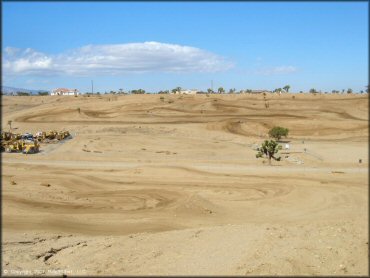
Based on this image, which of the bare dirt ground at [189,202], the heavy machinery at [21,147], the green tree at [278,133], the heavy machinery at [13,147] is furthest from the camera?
the green tree at [278,133]

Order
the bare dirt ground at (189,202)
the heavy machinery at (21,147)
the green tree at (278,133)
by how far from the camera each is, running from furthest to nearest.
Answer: the green tree at (278,133) → the heavy machinery at (21,147) → the bare dirt ground at (189,202)

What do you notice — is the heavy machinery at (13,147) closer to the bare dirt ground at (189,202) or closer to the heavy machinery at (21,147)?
the heavy machinery at (21,147)

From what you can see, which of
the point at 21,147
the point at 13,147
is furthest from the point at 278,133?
the point at 13,147

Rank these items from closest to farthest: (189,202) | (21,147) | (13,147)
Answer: (189,202) < (21,147) < (13,147)

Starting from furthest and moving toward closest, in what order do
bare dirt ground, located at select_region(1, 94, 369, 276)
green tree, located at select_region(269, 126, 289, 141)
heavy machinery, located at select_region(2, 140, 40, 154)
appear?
green tree, located at select_region(269, 126, 289, 141), heavy machinery, located at select_region(2, 140, 40, 154), bare dirt ground, located at select_region(1, 94, 369, 276)

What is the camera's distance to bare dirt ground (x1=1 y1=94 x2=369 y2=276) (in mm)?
9250

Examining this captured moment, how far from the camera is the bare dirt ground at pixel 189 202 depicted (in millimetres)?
9250

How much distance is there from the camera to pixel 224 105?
7206cm

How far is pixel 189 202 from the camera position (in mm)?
19438

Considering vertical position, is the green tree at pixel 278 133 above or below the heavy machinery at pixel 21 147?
above

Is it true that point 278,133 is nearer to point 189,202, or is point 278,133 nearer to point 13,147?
point 13,147

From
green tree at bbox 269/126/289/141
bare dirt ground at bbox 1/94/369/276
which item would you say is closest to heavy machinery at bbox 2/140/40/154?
bare dirt ground at bbox 1/94/369/276

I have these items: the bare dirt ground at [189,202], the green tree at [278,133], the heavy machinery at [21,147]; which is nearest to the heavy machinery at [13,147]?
the heavy machinery at [21,147]

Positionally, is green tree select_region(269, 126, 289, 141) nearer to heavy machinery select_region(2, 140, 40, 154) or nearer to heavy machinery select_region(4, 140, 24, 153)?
heavy machinery select_region(2, 140, 40, 154)
